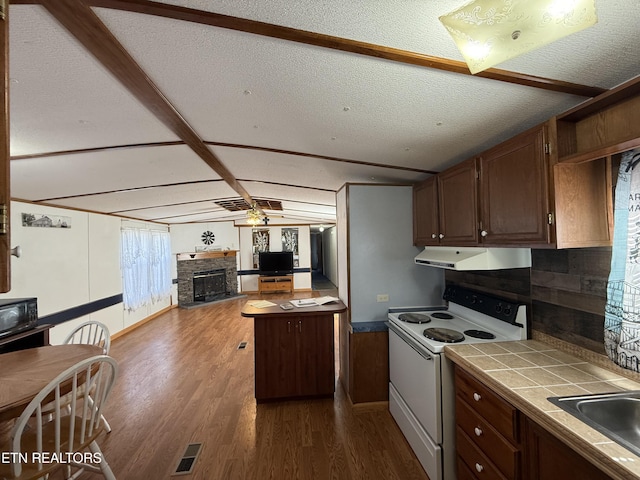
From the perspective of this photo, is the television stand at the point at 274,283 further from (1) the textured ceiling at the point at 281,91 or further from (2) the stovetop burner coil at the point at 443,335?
(2) the stovetop burner coil at the point at 443,335

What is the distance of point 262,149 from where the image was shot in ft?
7.59

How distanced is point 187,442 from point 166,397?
0.85 meters

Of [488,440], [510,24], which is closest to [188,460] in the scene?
[488,440]

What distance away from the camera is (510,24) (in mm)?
748

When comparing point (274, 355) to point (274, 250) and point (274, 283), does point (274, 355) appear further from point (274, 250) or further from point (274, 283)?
point (274, 250)

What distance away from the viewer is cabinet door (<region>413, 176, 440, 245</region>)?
2271 mm

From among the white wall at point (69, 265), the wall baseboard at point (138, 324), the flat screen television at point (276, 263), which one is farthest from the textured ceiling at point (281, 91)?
the flat screen television at point (276, 263)

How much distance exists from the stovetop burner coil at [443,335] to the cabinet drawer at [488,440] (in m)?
0.33

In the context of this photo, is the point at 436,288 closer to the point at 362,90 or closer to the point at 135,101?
the point at 362,90

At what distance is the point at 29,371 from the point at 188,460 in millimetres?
1178

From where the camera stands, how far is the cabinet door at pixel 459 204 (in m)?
1.80

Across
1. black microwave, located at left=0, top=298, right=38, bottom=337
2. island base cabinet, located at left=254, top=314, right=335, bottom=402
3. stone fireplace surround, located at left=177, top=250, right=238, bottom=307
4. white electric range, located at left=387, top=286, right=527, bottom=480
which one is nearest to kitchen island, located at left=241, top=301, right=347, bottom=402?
island base cabinet, located at left=254, top=314, right=335, bottom=402

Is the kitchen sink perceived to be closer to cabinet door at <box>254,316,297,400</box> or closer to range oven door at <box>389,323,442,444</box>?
range oven door at <box>389,323,442,444</box>

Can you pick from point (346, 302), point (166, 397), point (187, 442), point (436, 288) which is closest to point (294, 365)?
point (346, 302)
